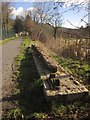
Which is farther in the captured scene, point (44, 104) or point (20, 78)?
point (20, 78)

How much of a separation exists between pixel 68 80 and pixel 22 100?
5.81ft

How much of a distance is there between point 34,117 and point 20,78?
14.1ft

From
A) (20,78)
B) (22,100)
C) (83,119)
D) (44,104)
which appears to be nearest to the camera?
(83,119)

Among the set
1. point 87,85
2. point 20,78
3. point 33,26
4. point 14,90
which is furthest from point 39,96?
point 33,26

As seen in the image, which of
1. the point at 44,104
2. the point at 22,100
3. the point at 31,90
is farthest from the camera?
the point at 31,90

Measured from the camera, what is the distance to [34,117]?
5520 millimetres

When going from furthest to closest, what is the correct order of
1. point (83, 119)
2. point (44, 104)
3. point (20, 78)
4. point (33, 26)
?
point (33, 26) < point (20, 78) < point (44, 104) < point (83, 119)

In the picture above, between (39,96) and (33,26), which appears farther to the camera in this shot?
(33,26)

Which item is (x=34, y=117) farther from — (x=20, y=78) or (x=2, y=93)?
(x=20, y=78)

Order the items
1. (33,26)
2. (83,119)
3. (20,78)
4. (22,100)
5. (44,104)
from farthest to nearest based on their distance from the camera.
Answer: (33,26), (20,78), (22,100), (44,104), (83,119)

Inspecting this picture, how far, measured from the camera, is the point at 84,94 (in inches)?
258

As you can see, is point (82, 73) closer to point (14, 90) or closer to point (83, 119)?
point (14, 90)

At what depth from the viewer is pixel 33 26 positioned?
56.9 m

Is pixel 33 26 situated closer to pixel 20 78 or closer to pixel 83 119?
pixel 20 78
